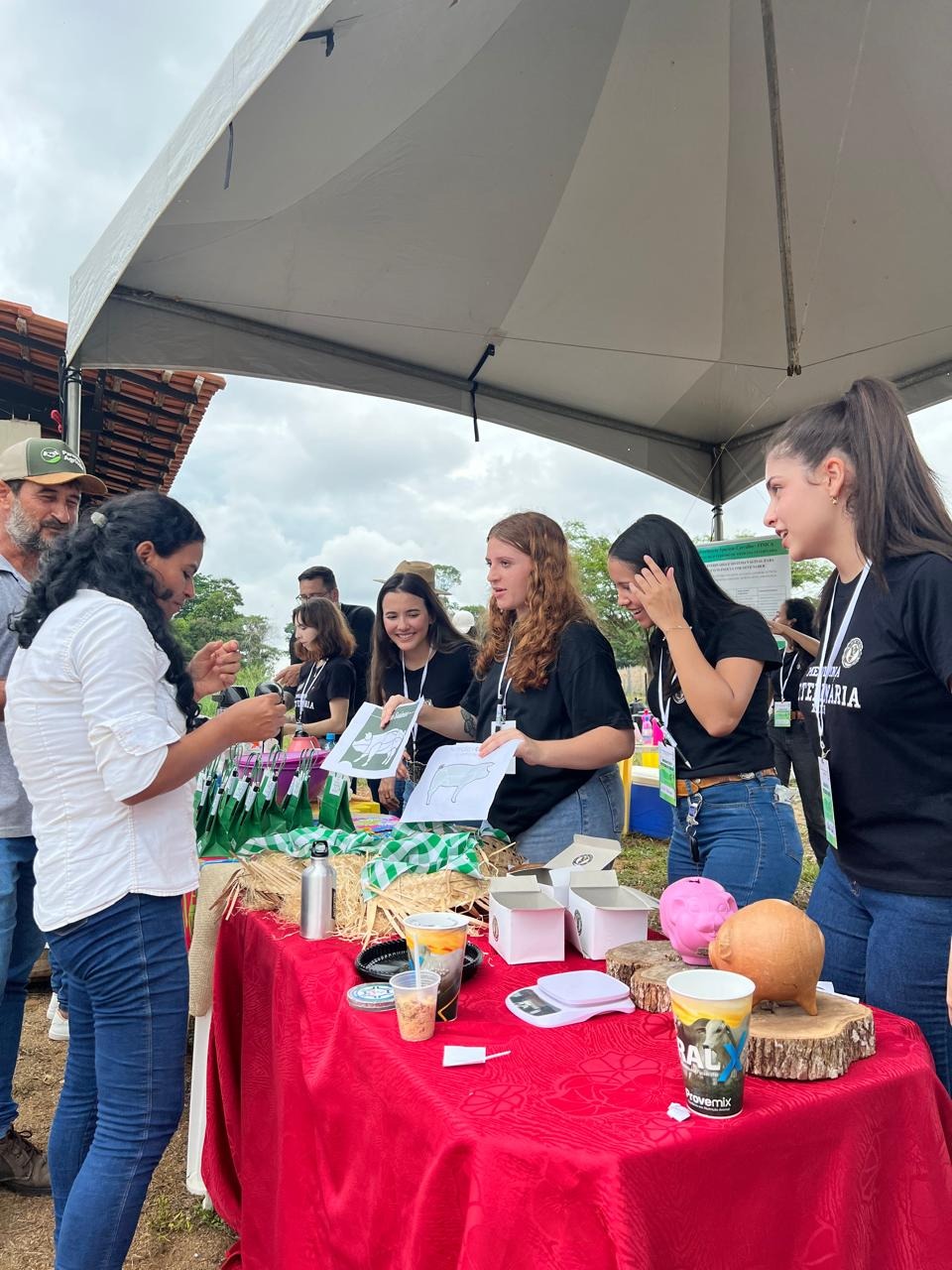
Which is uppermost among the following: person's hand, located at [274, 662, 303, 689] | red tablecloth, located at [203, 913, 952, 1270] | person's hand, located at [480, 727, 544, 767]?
person's hand, located at [274, 662, 303, 689]

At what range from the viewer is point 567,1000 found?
1132mm

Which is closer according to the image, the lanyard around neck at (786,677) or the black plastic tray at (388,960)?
the black plastic tray at (388,960)

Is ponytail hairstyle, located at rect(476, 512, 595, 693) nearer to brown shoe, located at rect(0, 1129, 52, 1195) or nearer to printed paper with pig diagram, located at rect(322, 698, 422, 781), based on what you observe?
printed paper with pig diagram, located at rect(322, 698, 422, 781)

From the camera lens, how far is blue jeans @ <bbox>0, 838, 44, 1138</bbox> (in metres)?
2.07

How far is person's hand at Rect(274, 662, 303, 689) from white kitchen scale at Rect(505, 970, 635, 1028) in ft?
11.1

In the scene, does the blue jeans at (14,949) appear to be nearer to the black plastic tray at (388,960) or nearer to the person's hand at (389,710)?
the person's hand at (389,710)

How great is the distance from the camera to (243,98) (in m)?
2.15

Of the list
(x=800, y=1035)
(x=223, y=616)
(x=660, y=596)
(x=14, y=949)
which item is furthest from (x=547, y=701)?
(x=223, y=616)

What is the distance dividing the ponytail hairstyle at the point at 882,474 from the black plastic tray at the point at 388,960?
0.92 meters

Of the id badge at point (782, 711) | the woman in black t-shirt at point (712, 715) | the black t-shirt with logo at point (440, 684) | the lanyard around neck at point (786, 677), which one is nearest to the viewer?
the woman in black t-shirt at point (712, 715)

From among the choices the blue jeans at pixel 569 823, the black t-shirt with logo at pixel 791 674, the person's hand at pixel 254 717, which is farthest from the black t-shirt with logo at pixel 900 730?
Answer: the black t-shirt with logo at pixel 791 674

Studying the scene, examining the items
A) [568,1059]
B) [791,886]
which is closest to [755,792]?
[791,886]

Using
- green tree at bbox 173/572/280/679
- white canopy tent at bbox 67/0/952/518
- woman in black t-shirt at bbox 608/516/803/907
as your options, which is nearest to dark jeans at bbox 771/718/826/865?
woman in black t-shirt at bbox 608/516/803/907

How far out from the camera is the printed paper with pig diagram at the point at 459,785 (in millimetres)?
1808
